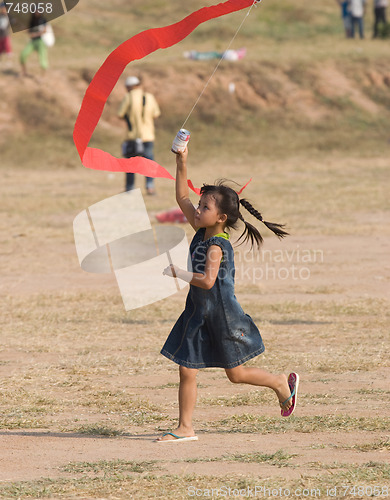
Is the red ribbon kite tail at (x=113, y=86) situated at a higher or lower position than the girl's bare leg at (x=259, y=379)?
higher

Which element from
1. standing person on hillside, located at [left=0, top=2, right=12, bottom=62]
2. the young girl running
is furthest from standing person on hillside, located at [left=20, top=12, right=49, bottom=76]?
the young girl running

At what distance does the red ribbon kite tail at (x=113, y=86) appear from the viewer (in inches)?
198

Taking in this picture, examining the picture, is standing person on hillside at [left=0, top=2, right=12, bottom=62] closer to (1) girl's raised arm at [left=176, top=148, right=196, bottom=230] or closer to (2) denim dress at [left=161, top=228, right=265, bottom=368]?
(1) girl's raised arm at [left=176, top=148, right=196, bottom=230]

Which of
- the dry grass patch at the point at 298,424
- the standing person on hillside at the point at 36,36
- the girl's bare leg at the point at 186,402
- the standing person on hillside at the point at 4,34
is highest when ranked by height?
the standing person on hillside at the point at 4,34

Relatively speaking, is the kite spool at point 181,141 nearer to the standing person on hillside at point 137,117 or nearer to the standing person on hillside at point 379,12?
the standing person on hillside at point 137,117

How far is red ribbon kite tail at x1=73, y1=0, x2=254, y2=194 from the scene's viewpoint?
5039 millimetres

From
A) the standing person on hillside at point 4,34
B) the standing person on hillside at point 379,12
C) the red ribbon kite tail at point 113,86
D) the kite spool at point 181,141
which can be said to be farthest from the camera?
the standing person on hillside at point 379,12

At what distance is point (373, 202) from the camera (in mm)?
14539

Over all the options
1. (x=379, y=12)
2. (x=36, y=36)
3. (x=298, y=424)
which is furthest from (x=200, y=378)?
(x=379, y=12)

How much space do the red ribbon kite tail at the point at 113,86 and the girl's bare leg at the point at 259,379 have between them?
105 cm

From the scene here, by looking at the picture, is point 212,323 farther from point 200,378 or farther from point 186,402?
point 200,378

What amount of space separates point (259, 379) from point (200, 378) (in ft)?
4.41

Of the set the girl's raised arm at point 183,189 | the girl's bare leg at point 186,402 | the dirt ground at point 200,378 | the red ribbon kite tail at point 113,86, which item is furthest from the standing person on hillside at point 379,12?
the girl's bare leg at point 186,402

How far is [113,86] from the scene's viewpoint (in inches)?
204
